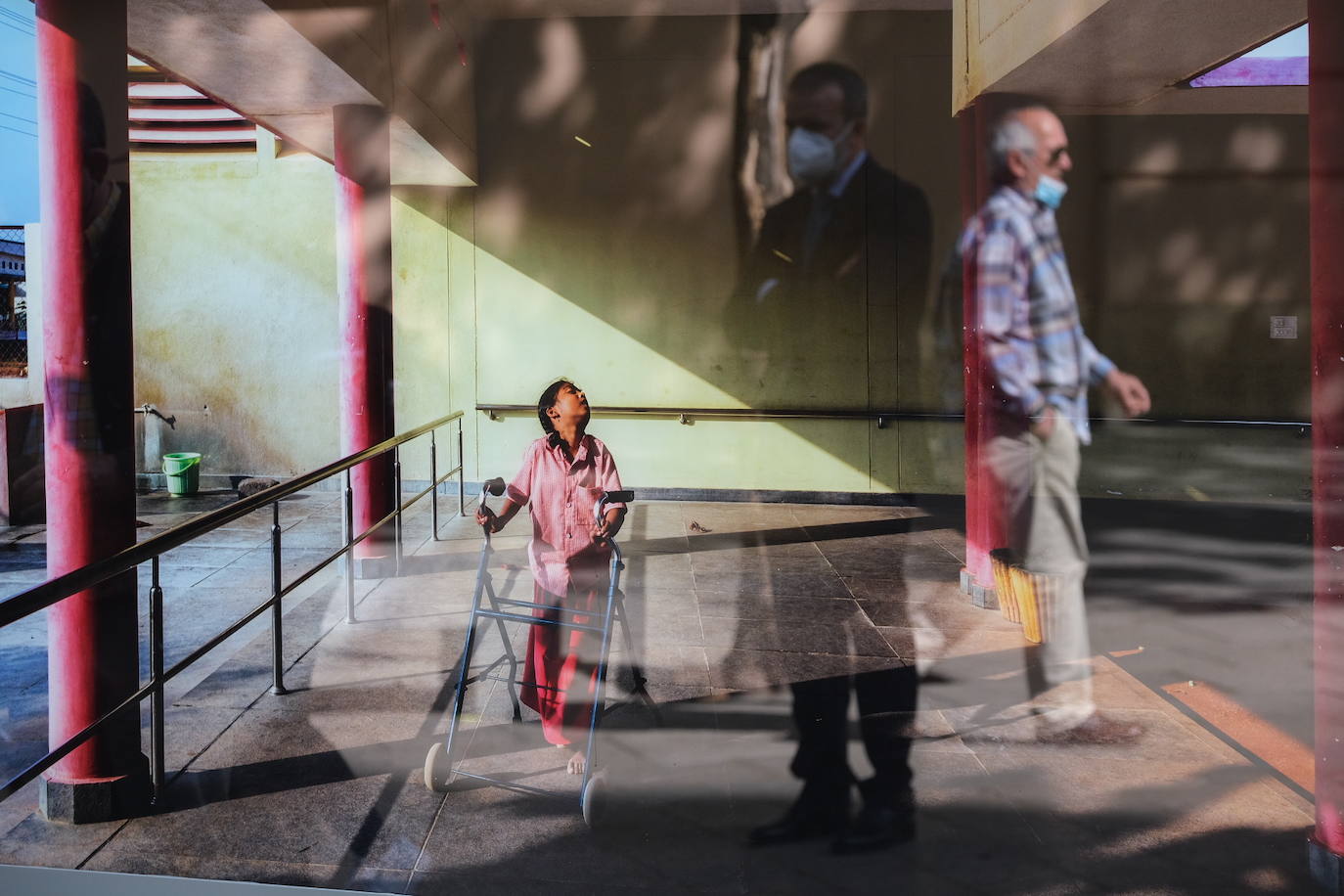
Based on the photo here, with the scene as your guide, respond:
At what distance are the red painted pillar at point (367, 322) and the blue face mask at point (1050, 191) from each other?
4126 millimetres

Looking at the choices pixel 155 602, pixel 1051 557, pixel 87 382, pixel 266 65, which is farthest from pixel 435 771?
pixel 266 65

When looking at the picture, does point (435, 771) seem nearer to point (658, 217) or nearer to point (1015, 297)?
point (1015, 297)

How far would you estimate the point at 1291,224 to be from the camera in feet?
26.4

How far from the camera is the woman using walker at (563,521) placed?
3.29 meters

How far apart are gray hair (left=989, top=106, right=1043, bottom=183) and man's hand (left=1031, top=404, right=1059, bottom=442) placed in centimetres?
258

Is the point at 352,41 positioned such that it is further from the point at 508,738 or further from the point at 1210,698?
the point at 1210,698

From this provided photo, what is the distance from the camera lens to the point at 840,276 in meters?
8.40

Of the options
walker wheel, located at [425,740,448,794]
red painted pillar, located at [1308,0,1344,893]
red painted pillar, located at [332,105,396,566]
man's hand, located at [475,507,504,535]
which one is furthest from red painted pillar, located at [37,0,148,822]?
red painted pillar, located at [1308,0,1344,893]

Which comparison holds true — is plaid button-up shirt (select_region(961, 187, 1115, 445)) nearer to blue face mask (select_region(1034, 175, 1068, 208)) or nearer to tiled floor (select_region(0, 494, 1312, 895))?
blue face mask (select_region(1034, 175, 1068, 208))

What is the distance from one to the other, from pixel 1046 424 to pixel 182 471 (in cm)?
756

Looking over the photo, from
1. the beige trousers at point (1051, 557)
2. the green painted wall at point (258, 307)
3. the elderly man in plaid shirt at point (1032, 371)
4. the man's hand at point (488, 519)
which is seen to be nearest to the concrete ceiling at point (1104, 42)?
the elderly man in plaid shirt at point (1032, 371)

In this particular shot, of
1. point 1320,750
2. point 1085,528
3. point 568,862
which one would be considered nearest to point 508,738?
point 568,862

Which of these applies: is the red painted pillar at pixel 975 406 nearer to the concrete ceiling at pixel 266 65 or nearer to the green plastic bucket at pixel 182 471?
the concrete ceiling at pixel 266 65

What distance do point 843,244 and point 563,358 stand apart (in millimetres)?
2672
